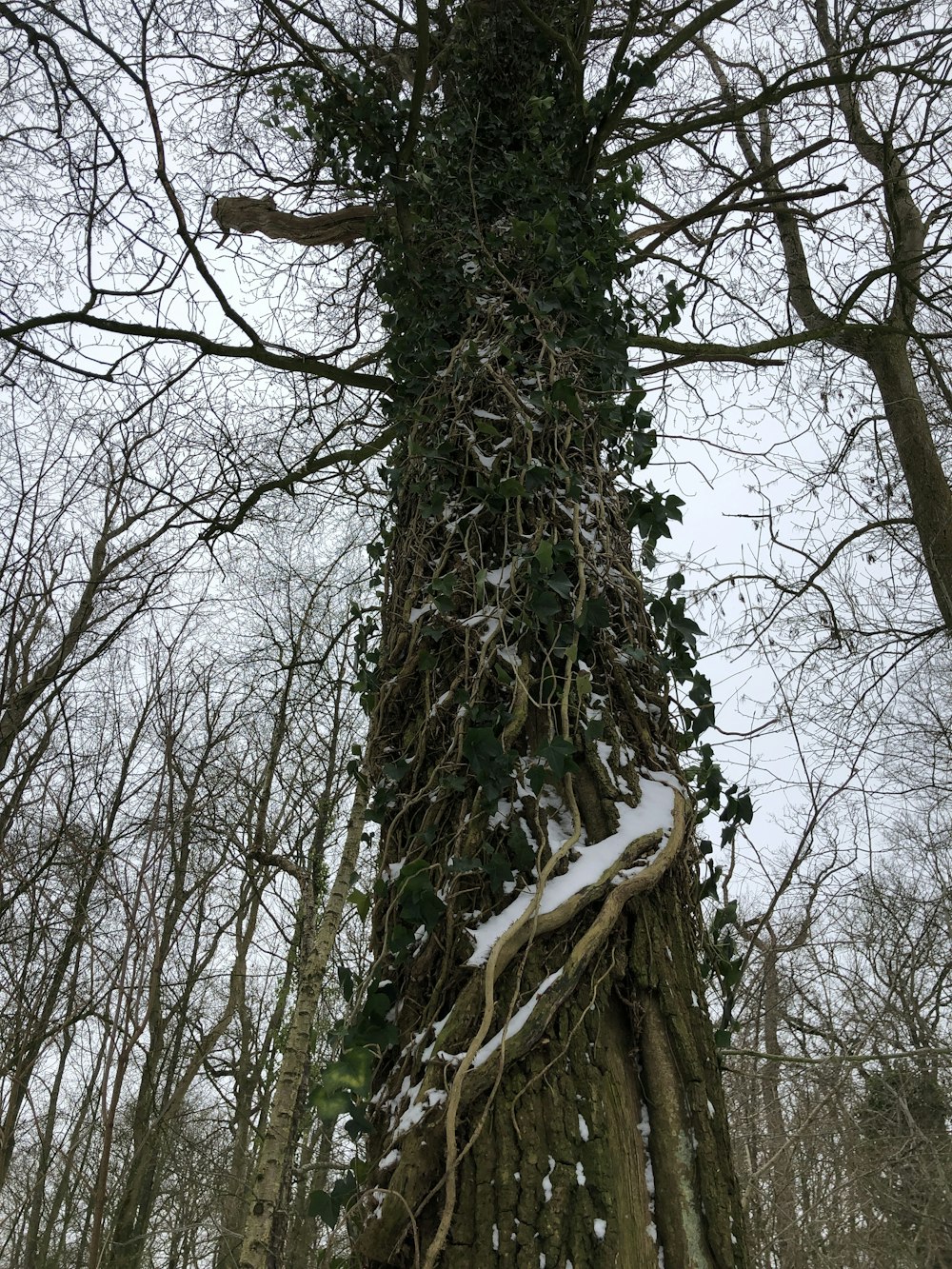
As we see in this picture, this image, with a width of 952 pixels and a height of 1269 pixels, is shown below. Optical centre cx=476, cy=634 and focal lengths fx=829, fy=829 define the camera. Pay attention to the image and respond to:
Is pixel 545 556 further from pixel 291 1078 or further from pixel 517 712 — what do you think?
pixel 291 1078

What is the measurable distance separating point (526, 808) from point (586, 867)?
0.15 meters

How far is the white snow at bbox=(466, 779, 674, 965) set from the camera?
1339 mm

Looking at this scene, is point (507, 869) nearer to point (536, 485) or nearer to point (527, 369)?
point (536, 485)

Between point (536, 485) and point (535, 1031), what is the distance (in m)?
1.14

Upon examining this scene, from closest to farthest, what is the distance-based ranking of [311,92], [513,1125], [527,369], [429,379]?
[513,1125] < [527,369] < [429,379] < [311,92]

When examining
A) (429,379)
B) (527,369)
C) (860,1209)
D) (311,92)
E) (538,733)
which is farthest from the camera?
(860,1209)

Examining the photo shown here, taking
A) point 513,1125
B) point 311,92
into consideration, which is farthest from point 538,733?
point 311,92

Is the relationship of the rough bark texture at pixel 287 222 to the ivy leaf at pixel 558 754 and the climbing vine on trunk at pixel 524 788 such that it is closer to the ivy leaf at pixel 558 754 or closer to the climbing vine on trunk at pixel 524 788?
the climbing vine on trunk at pixel 524 788

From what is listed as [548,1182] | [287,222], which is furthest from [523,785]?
[287,222]

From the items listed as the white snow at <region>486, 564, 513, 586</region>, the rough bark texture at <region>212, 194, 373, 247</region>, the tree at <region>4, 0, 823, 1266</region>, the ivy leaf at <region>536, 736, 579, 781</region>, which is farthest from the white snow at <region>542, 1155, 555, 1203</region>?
the rough bark texture at <region>212, 194, 373, 247</region>

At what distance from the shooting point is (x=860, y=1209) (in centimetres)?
516

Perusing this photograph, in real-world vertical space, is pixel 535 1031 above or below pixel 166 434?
below

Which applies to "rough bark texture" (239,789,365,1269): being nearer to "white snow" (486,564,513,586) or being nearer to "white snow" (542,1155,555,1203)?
"white snow" (486,564,513,586)

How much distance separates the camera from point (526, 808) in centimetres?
149
